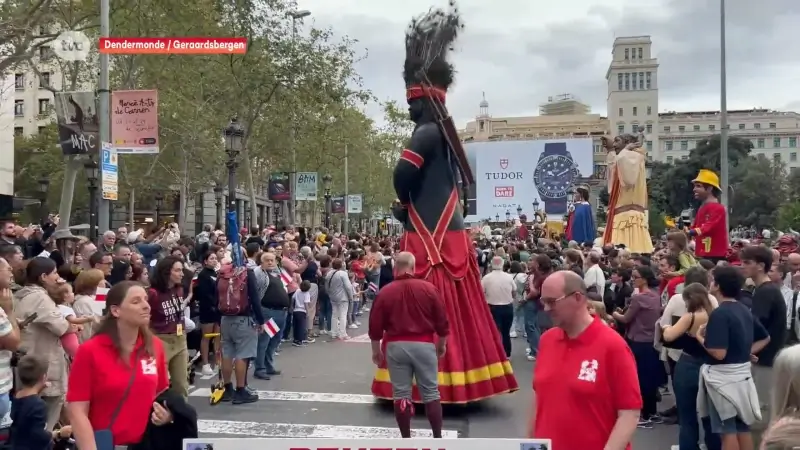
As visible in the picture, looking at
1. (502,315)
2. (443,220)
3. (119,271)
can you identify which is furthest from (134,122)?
(443,220)

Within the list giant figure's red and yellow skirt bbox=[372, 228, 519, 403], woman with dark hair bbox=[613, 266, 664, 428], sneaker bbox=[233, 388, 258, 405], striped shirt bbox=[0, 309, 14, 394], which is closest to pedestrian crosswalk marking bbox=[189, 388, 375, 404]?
sneaker bbox=[233, 388, 258, 405]

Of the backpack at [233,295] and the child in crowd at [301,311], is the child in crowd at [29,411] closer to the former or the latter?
the backpack at [233,295]

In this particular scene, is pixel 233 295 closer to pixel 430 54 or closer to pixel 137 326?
pixel 430 54

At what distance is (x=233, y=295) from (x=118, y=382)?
5.09m

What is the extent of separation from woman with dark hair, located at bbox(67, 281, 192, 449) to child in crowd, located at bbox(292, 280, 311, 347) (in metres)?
9.27

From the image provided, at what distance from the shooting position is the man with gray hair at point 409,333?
664cm

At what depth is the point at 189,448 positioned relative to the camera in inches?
137

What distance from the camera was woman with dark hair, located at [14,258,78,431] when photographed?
19.6 ft

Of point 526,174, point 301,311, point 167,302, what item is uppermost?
point 526,174

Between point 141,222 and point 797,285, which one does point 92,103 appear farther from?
point 141,222

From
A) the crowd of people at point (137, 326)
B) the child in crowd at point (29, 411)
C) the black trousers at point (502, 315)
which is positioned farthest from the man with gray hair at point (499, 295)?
the child in crowd at point (29, 411)

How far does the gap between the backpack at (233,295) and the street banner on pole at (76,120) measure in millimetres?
6123

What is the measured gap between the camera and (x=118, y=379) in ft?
13.0

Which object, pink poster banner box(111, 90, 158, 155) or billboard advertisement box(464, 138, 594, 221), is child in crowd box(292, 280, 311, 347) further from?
billboard advertisement box(464, 138, 594, 221)
